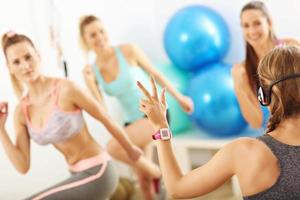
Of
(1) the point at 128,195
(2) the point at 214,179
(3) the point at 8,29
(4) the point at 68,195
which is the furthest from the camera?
(1) the point at 128,195

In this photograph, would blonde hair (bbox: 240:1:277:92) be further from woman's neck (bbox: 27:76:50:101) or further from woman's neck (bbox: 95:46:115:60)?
woman's neck (bbox: 27:76:50:101)

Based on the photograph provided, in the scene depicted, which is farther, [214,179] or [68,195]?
[68,195]

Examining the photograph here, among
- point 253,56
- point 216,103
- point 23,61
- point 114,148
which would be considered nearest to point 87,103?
point 23,61

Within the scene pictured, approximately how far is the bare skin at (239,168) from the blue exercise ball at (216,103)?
65.6 inches

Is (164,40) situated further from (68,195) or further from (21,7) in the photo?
(68,195)

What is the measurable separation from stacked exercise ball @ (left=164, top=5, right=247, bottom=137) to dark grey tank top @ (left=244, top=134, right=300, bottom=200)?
1.83 meters

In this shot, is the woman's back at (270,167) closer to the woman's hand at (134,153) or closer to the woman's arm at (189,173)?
the woman's arm at (189,173)

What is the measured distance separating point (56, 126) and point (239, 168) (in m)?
1.18

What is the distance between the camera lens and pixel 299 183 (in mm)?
1317

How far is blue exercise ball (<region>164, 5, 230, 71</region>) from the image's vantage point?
325 cm

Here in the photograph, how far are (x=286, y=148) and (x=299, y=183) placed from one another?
10 cm

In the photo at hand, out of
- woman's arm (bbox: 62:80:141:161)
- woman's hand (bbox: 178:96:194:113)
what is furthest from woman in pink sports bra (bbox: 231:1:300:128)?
woman's arm (bbox: 62:80:141:161)

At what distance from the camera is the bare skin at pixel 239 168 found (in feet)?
4.36

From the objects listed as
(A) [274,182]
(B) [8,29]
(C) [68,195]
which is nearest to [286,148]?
(A) [274,182]
